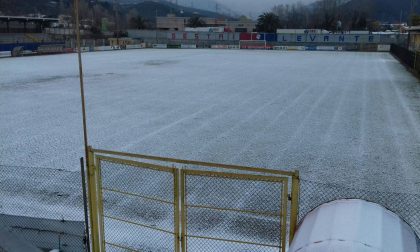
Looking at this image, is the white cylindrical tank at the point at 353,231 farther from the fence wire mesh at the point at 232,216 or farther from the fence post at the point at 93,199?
the fence post at the point at 93,199

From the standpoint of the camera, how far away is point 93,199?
6.34m

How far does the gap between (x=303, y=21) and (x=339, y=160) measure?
7014 inches

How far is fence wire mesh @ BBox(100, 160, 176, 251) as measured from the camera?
7.51 metres

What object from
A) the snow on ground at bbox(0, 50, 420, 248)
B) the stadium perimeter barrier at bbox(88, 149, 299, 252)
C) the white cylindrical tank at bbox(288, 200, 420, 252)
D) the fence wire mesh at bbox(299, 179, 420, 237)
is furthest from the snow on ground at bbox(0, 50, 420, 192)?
the white cylindrical tank at bbox(288, 200, 420, 252)

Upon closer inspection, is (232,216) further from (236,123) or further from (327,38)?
(327,38)

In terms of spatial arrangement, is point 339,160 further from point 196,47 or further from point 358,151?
point 196,47

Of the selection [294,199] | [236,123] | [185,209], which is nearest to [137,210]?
[185,209]

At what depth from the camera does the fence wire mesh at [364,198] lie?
8609 mm

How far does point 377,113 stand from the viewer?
64.5 feet

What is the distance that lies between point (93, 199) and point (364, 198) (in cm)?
581

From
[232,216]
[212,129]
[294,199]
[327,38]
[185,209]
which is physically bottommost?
[232,216]

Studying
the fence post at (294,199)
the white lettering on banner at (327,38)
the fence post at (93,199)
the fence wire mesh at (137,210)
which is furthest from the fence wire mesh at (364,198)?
the white lettering on banner at (327,38)

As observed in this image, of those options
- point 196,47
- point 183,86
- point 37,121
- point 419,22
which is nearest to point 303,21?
point 196,47

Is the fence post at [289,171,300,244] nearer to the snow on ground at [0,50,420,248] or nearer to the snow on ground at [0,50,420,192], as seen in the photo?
the snow on ground at [0,50,420,248]
